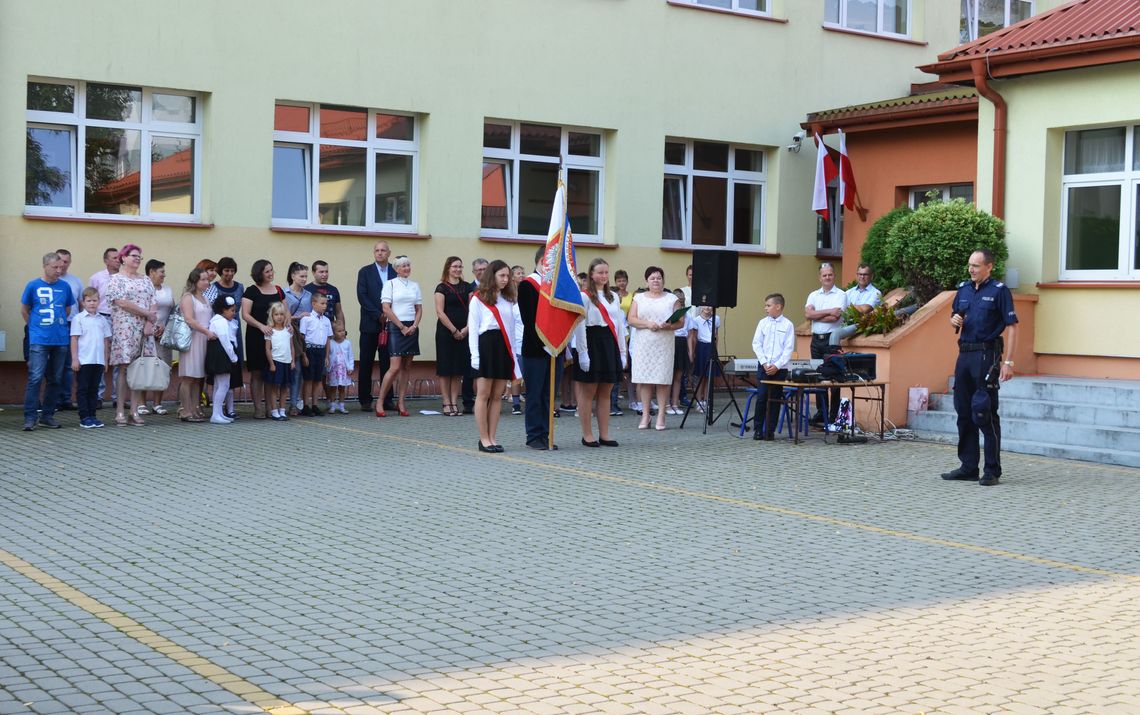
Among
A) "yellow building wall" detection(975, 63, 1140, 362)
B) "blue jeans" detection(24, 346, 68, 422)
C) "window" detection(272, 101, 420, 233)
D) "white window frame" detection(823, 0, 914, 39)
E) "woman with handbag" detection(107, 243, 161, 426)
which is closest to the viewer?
"blue jeans" detection(24, 346, 68, 422)

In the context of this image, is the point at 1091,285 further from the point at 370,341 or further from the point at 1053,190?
the point at 370,341

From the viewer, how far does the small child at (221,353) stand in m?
15.8

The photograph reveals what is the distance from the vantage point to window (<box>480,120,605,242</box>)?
2083 cm

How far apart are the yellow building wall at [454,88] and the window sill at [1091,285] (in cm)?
652

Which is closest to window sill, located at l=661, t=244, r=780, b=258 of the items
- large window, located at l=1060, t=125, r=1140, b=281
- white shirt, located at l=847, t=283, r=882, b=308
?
white shirt, located at l=847, t=283, r=882, b=308

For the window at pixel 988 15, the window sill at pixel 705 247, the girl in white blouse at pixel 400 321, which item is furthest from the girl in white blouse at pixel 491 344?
the window at pixel 988 15

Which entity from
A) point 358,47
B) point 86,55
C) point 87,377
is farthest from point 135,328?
point 358,47

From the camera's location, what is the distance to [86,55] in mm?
17469

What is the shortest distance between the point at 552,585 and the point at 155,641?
225cm

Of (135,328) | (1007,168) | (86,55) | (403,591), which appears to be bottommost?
(403,591)

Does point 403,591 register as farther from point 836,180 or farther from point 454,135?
point 836,180

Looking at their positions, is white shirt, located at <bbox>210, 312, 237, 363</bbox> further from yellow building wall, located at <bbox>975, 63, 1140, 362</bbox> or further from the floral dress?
yellow building wall, located at <bbox>975, 63, 1140, 362</bbox>

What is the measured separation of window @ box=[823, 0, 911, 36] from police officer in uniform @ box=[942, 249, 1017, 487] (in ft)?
41.1

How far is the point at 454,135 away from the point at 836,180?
7.16 meters
